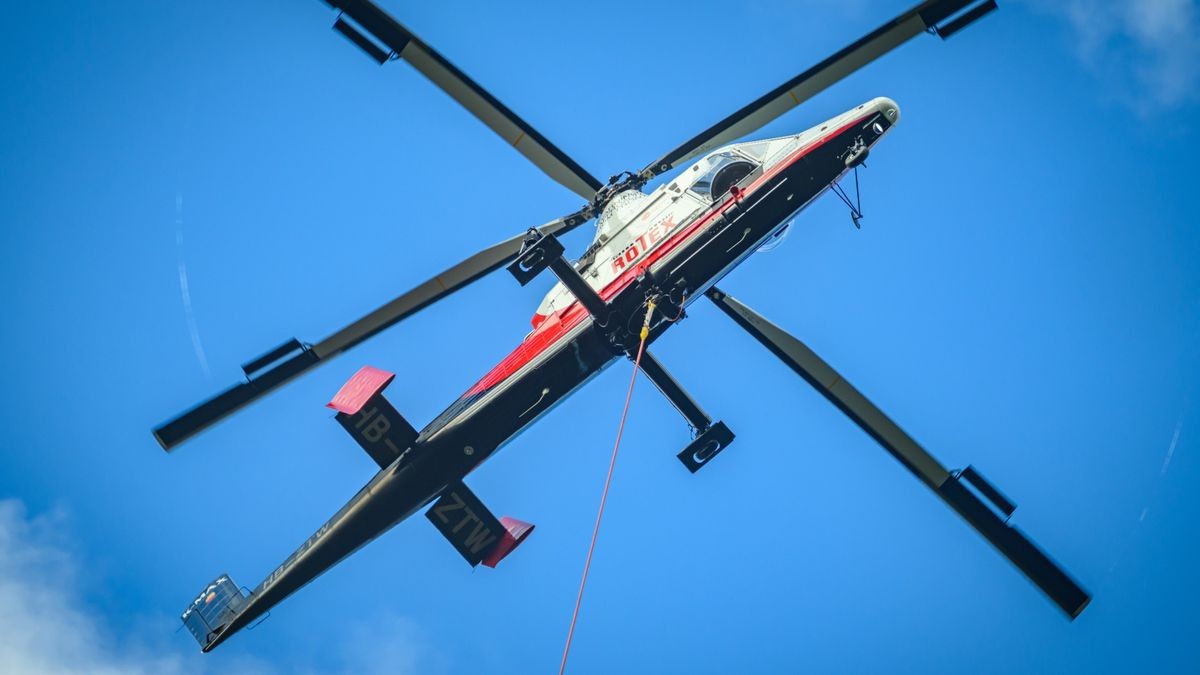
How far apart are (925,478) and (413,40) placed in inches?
335

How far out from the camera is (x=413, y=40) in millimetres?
11320

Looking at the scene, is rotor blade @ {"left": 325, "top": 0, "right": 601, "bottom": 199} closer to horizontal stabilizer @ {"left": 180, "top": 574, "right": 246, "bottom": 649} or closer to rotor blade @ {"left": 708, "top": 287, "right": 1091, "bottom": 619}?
rotor blade @ {"left": 708, "top": 287, "right": 1091, "bottom": 619}

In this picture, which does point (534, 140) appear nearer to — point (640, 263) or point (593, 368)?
point (640, 263)

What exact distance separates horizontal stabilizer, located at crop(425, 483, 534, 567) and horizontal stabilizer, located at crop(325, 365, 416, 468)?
34.4 inches

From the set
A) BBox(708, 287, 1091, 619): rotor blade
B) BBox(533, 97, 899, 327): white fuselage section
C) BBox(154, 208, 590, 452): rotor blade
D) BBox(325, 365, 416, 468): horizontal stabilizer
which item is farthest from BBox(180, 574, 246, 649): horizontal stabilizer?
BBox(708, 287, 1091, 619): rotor blade

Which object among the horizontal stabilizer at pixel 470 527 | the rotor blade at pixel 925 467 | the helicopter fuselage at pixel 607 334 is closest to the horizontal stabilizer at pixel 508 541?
the horizontal stabilizer at pixel 470 527

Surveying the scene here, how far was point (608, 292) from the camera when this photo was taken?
1160 centimetres

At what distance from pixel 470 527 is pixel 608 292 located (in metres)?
3.38

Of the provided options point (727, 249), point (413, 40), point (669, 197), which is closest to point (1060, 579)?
point (727, 249)

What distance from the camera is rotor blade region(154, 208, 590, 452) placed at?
11.5 meters

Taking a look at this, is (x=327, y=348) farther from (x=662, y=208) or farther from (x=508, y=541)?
(x=662, y=208)

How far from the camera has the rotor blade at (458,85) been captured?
11.1 metres

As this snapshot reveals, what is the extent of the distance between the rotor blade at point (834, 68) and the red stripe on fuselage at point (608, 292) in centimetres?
71

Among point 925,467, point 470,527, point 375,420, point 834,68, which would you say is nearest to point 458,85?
point 375,420
